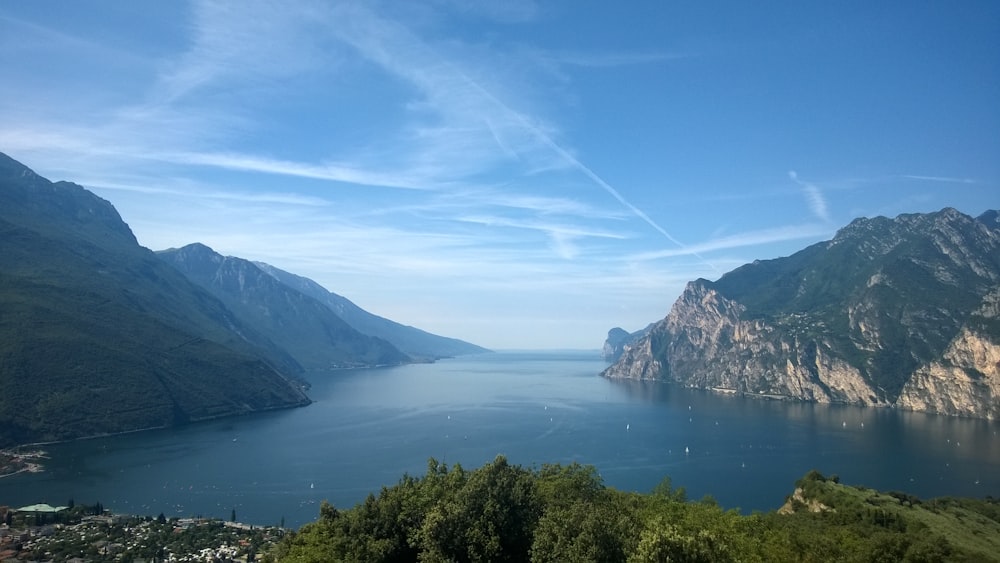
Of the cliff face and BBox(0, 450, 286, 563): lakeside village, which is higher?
the cliff face

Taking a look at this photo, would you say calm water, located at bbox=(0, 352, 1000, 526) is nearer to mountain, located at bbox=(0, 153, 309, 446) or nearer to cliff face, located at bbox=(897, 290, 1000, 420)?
mountain, located at bbox=(0, 153, 309, 446)

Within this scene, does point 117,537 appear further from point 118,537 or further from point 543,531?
point 543,531

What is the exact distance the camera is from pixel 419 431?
5802 inches

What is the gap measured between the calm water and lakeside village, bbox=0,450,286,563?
7735 mm

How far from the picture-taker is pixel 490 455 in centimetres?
11544

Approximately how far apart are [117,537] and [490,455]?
63292mm

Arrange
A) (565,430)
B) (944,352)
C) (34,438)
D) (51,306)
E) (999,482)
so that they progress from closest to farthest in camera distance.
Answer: (999,482)
(34,438)
(565,430)
(51,306)
(944,352)

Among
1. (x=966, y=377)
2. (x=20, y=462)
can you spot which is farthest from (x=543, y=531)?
(x=966, y=377)

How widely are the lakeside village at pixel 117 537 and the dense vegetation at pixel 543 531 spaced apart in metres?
35.0

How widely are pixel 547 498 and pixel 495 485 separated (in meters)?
5.89

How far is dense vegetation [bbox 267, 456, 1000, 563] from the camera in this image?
83.4 feet

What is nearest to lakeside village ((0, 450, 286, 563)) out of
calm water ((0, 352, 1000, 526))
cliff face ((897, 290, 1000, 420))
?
calm water ((0, 352, 1000, 526))

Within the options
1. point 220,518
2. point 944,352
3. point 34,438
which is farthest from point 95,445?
point 944,352

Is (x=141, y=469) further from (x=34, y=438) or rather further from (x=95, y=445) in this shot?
(x=34, y=438)
